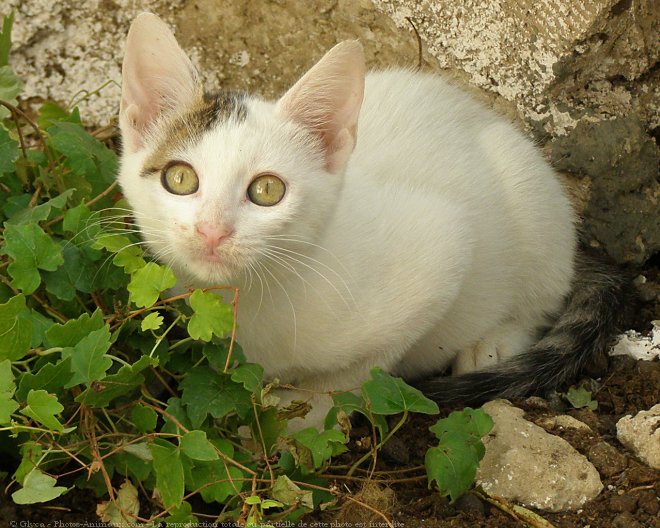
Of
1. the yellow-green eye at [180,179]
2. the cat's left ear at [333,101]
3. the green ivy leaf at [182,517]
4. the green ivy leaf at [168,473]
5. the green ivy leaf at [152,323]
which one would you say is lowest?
the green ivy leaf at [182,517]

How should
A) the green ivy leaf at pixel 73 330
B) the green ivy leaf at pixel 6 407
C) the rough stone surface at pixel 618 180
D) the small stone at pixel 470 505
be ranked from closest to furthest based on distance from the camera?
the green ivy leaf at pixel 6 407, the green ivy leaf at pixel 73 330, the small stone at pixel 470 505, the rough stone surface at pixel 618 180

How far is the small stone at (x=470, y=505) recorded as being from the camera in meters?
2.44

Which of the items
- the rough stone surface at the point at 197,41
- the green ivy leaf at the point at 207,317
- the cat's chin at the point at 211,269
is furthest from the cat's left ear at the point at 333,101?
the rough stone surface at the point at 197,41

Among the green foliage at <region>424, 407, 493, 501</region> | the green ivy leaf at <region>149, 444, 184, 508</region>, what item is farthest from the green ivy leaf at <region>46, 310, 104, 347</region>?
the green foliage at <region>424, 407, 493, 501</region>

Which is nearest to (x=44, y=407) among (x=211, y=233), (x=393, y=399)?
(x=211, y=233)

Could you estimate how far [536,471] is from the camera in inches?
98.6

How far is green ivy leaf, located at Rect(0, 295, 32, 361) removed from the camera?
2.11m

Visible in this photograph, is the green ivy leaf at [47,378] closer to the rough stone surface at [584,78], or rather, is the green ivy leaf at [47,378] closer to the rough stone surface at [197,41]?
the rough stone surface at [197,41]

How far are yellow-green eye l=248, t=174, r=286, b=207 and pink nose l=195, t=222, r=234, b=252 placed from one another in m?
0.17

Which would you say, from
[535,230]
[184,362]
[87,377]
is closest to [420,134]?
[535,230]

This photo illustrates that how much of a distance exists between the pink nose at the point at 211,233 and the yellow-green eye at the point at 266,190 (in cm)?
17

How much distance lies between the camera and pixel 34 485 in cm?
204

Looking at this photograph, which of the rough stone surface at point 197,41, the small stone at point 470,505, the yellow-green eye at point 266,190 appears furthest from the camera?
the rough stone surface at point 197,41

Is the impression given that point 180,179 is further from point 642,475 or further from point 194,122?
point 642,475
